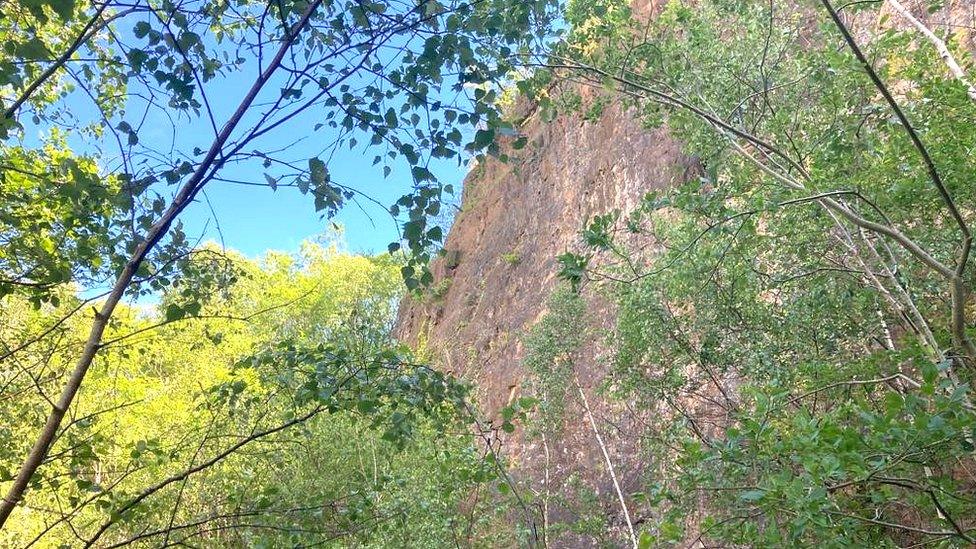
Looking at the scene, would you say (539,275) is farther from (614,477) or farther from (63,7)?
(63,7)

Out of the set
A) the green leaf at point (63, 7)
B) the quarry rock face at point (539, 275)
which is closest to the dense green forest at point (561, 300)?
the green leaf at point (63, 7)

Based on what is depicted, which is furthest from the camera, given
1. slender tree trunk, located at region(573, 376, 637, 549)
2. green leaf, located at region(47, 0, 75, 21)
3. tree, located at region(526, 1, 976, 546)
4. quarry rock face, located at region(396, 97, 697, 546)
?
quarry rock face, located at region(396, 97, 697, 546)

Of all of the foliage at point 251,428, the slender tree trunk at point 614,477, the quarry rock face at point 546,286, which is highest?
the quarry rock face at point 546,286

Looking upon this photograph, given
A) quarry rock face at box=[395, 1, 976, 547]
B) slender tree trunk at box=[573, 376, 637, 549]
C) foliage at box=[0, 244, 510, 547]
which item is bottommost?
foliage at box=[0, 244, 510, 547]

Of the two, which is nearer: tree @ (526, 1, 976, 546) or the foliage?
the foliage

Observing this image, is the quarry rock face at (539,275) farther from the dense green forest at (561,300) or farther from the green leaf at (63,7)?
the green leaf at (63,7)

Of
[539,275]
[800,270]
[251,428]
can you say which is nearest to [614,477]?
[800,270]

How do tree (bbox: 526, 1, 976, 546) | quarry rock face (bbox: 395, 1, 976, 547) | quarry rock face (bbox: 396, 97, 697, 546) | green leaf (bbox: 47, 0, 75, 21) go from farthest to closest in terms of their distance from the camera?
1. quarry rock face (bbox: 396, 97, 697, 546)
2. quarry rock face (bbox: 395, 1, 976, 547)
3. tree (bbox: 526, 1, 976, 546)
4. green leaf (bbox: 47, 0, 75, 21)

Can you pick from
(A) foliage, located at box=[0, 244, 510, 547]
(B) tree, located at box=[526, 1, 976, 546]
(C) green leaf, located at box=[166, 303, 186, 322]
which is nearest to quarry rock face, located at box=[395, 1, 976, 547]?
(B) tree, located at box=[526, 1, 976, 546]

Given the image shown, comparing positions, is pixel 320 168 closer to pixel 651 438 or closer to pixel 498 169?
pixel 651 438

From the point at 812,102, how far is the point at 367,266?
20204mm

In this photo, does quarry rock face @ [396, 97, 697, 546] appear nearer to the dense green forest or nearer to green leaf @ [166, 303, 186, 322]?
the dense green forest

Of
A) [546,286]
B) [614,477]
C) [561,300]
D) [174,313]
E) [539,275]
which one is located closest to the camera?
[174,313]

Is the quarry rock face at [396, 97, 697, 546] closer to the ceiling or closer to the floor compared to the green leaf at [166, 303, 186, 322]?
closer to the ceiling
